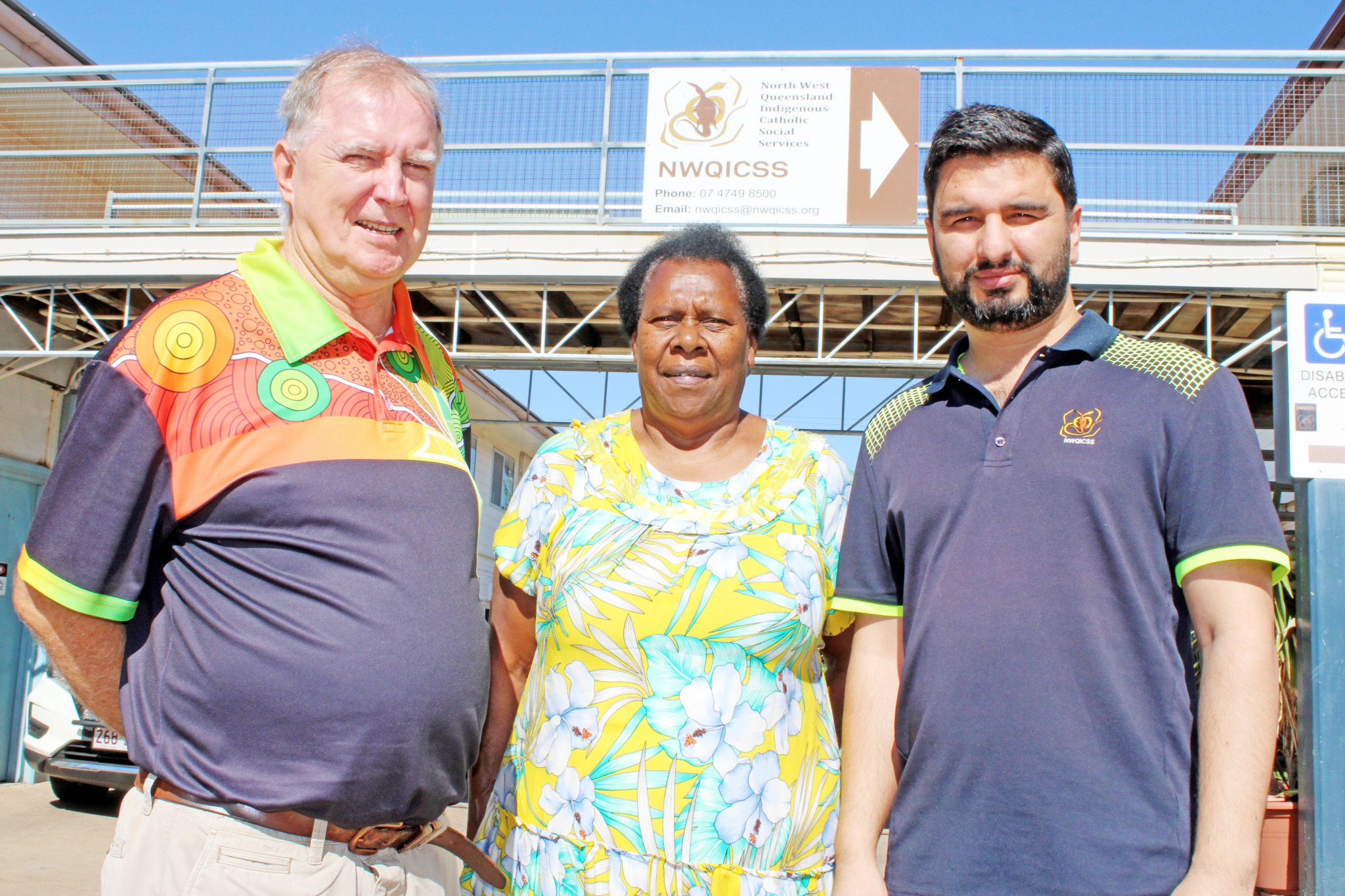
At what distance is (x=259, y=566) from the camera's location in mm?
1669

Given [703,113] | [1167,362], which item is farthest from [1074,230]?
[703,113]

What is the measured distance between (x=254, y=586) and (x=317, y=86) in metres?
1.01

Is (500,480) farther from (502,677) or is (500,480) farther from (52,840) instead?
(502,677)

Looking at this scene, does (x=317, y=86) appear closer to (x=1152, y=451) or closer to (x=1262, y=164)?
(x=1152, y=451)

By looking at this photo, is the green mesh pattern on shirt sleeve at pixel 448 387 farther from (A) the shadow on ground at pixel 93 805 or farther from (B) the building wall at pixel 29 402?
(B) the building wall at pixel 29 402

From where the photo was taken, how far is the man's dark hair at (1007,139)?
1.79 meters

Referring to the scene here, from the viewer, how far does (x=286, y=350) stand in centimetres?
182

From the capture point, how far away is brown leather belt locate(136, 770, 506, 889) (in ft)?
5.31

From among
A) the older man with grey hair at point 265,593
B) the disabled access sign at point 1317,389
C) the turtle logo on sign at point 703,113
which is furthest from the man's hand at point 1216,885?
the turtle logo on sign at point 703,113

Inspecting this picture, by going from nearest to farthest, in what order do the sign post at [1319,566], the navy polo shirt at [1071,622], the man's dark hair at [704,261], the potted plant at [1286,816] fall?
→ the navy polo shirt at [1071,622]
the man's dark hair at [704,261]
the sign post at [1319,566]
the potted plant at [1286,816]

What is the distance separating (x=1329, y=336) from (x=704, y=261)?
5.69 m

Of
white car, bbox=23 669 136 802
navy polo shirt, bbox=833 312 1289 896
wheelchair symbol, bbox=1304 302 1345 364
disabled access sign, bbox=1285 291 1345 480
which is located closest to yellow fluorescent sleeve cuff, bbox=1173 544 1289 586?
navy polo shirt, bbox=833 312 1289 896

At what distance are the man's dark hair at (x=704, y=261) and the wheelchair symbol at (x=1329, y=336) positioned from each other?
17.6 ft

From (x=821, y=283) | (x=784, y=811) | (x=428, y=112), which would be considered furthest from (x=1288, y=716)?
(x=428, y=112)
